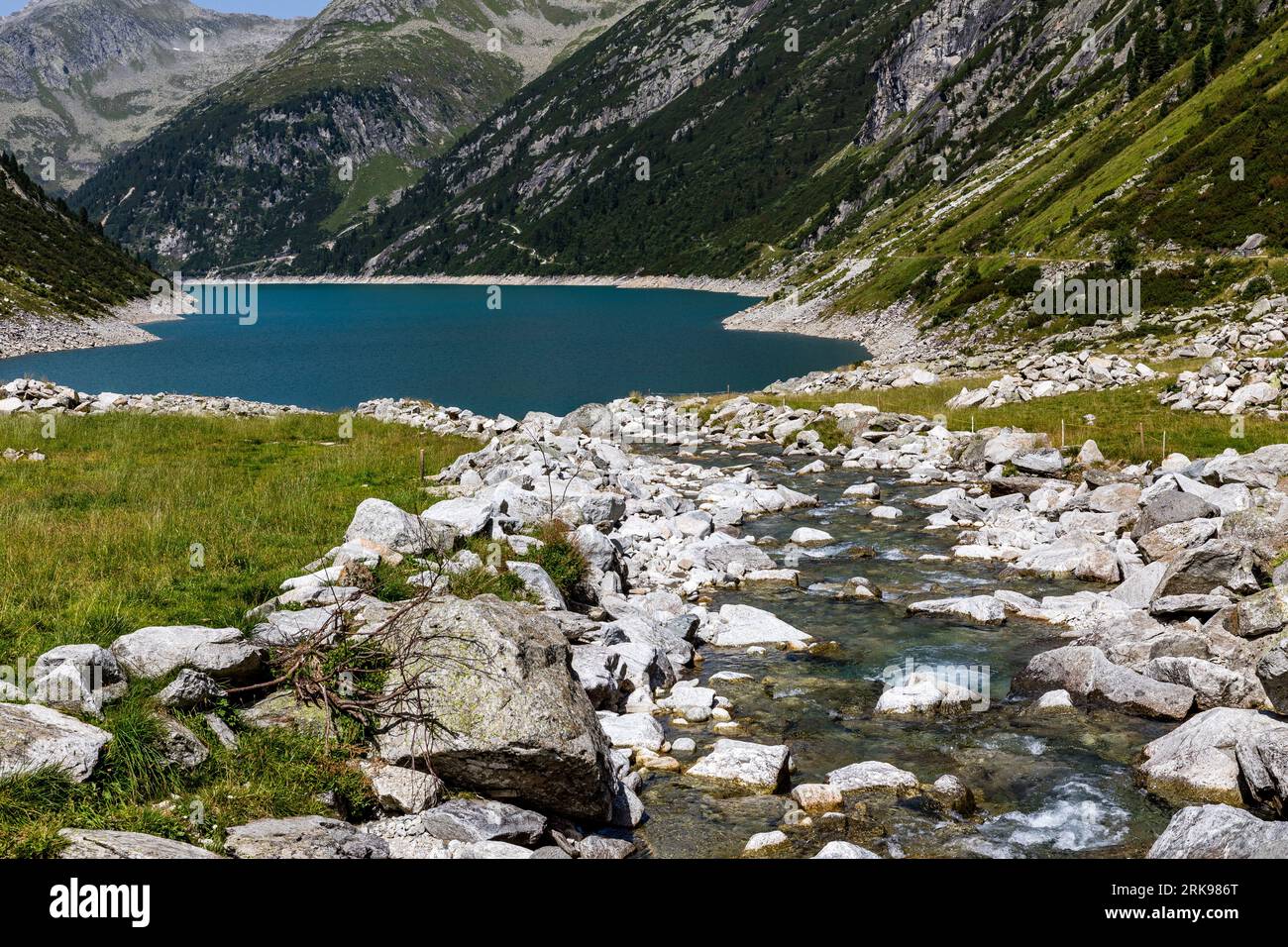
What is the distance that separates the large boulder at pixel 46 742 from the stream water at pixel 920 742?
21.2ft

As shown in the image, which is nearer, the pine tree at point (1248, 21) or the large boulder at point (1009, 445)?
the large boulder at point (1009, 445)

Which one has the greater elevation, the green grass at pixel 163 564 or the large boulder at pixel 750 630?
the green grass at pixel 163 564

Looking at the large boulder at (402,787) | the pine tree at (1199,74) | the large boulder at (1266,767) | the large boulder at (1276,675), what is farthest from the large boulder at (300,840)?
the pine tree at (1199,74)

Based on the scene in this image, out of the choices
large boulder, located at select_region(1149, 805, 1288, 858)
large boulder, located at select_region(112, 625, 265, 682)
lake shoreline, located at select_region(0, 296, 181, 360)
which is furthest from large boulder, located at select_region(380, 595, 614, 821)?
lake shoreline, located at select_region(0, 296, 181, 360)

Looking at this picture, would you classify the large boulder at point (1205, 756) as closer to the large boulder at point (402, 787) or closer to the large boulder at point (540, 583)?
the large boulder at point (402, 787)

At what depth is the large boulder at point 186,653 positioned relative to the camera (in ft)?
35.3

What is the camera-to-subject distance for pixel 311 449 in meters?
32.5

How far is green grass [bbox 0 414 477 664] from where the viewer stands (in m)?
13.0

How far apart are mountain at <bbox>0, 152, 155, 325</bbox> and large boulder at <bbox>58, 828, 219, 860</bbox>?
143m

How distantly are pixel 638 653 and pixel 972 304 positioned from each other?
3513 inches

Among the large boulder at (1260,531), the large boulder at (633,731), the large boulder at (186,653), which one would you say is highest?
the large boulder at (1260,531)

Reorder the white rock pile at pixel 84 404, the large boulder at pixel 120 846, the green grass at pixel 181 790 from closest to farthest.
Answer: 1. the large boulder at pixel 120 846
2. the green grass at pixel 181 790
3. the white rock pile at pixel 84 404

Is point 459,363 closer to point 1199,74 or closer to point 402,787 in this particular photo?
point 1199,74

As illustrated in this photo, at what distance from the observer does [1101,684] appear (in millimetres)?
15492
